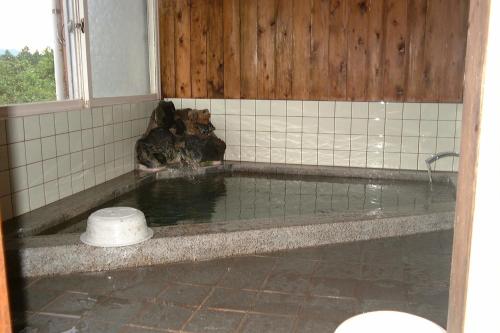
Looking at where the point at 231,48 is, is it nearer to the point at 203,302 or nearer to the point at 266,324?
the point at 203,302

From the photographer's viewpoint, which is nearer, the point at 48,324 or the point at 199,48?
the point at 48,324

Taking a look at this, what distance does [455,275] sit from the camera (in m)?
0.96

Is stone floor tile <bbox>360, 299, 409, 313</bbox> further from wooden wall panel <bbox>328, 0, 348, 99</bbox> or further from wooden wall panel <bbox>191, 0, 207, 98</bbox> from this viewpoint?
wooden wall panel <bbox>191, 0, 207, 98</bbox>

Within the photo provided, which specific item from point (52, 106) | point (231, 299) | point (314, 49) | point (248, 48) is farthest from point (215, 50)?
point (231, 299)

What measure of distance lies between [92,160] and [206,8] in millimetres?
2381

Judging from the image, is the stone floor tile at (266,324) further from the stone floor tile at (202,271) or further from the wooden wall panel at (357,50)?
the wooden wall panel at (357,50)

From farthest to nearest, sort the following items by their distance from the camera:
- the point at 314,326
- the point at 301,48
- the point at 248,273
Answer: the point at 301,48, the point at 248,273, the point at 314,326

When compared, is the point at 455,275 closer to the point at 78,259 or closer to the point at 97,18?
the point at 78,259

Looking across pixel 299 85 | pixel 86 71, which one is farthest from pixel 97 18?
pixel 299 85

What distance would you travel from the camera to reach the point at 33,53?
12.2 feet

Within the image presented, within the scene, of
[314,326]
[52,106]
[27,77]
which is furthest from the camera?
[52,106]

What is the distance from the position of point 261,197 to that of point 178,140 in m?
1.52

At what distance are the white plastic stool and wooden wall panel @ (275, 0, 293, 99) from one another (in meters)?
4.34

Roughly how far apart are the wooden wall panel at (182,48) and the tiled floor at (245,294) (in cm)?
324
